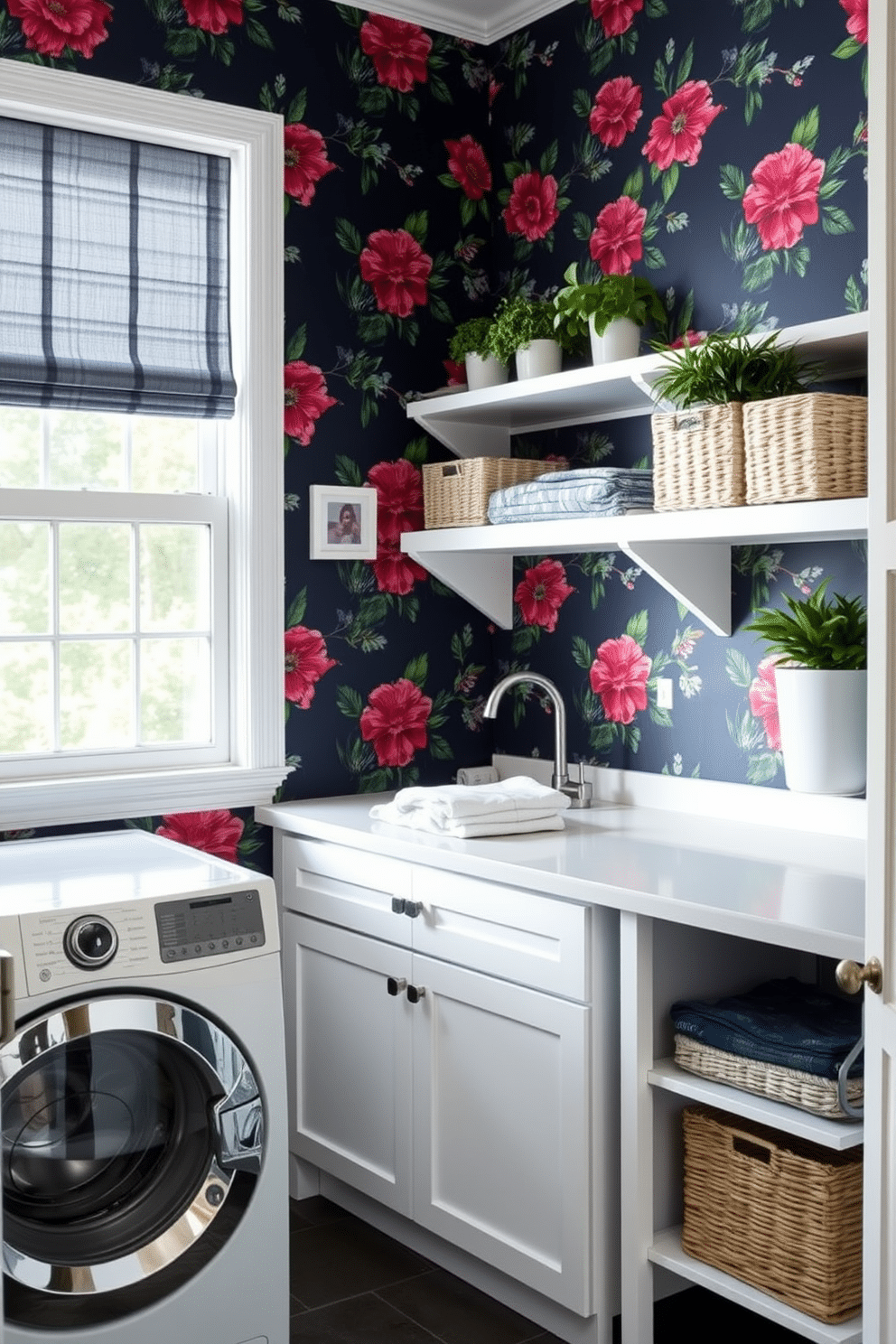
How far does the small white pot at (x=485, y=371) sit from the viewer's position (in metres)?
3.36

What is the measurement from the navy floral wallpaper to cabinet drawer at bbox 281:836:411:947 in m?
0.16

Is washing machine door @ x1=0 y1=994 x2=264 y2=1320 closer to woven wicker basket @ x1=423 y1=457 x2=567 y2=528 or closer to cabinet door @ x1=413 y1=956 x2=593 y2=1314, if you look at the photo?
cabinet door @ x1=413 y1=956 x2=593 y2=1314

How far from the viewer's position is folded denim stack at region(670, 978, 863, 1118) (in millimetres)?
2131

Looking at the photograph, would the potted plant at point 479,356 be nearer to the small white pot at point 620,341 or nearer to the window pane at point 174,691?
the small white pot at point 620,341

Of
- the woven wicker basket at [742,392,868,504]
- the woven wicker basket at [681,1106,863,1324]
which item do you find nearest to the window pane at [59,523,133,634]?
the woven wicker basket at [742,392,868,504]

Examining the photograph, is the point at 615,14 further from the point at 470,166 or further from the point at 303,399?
the point at 303,399

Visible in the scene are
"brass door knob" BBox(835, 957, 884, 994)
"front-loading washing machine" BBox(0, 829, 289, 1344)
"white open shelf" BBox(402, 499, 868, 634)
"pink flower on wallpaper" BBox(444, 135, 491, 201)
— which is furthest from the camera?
"pink flower on wallpaper" BBox(444, 135, 491, 201)

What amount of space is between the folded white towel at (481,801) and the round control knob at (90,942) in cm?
79

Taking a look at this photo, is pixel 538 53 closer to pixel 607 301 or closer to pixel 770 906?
pixel 607 301

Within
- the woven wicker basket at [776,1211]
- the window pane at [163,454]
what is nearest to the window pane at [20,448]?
the window pane at [163,454]

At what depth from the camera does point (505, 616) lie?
12.0ft

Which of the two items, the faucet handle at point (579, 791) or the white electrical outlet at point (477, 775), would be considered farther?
the white electrical outlet at point (477, 775)

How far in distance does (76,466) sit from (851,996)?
1981 millimetres

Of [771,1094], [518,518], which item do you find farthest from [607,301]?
[771,1094]
